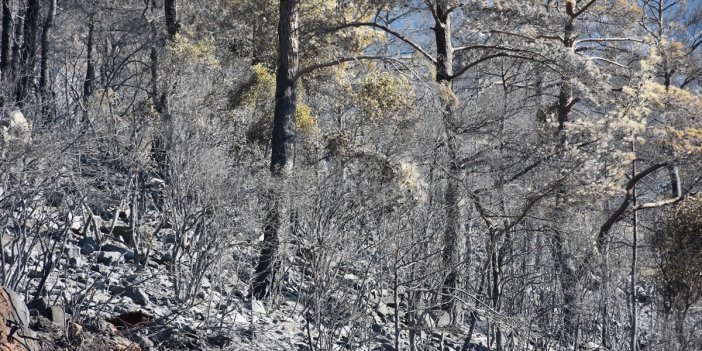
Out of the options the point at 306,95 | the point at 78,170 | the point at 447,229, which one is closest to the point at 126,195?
the point at 78,170

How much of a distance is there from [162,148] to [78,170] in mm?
2612

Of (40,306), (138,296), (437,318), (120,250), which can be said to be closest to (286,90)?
(120,250)

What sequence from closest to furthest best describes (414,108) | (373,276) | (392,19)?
(373,276)
(414,108)
(392,19)

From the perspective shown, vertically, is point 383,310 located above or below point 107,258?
below

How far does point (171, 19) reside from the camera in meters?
20.3

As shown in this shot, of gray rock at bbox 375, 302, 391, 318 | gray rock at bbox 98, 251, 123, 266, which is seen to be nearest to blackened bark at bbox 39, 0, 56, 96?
gray rock at bbox 98, 251, 123, 266

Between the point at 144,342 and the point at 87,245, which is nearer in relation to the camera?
the point at 144,342

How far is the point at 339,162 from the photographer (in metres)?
15.6

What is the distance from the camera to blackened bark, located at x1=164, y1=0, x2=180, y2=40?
65.7ft

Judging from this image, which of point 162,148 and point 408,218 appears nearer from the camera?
point 408,218


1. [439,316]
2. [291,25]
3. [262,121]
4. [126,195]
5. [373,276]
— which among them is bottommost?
[439,316]

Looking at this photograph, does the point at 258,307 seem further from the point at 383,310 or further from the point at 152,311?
the point at 383,310

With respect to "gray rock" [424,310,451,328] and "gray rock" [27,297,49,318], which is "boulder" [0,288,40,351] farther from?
"gray rock" [424,310,451,328]

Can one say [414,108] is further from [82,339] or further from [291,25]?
[82,339]
